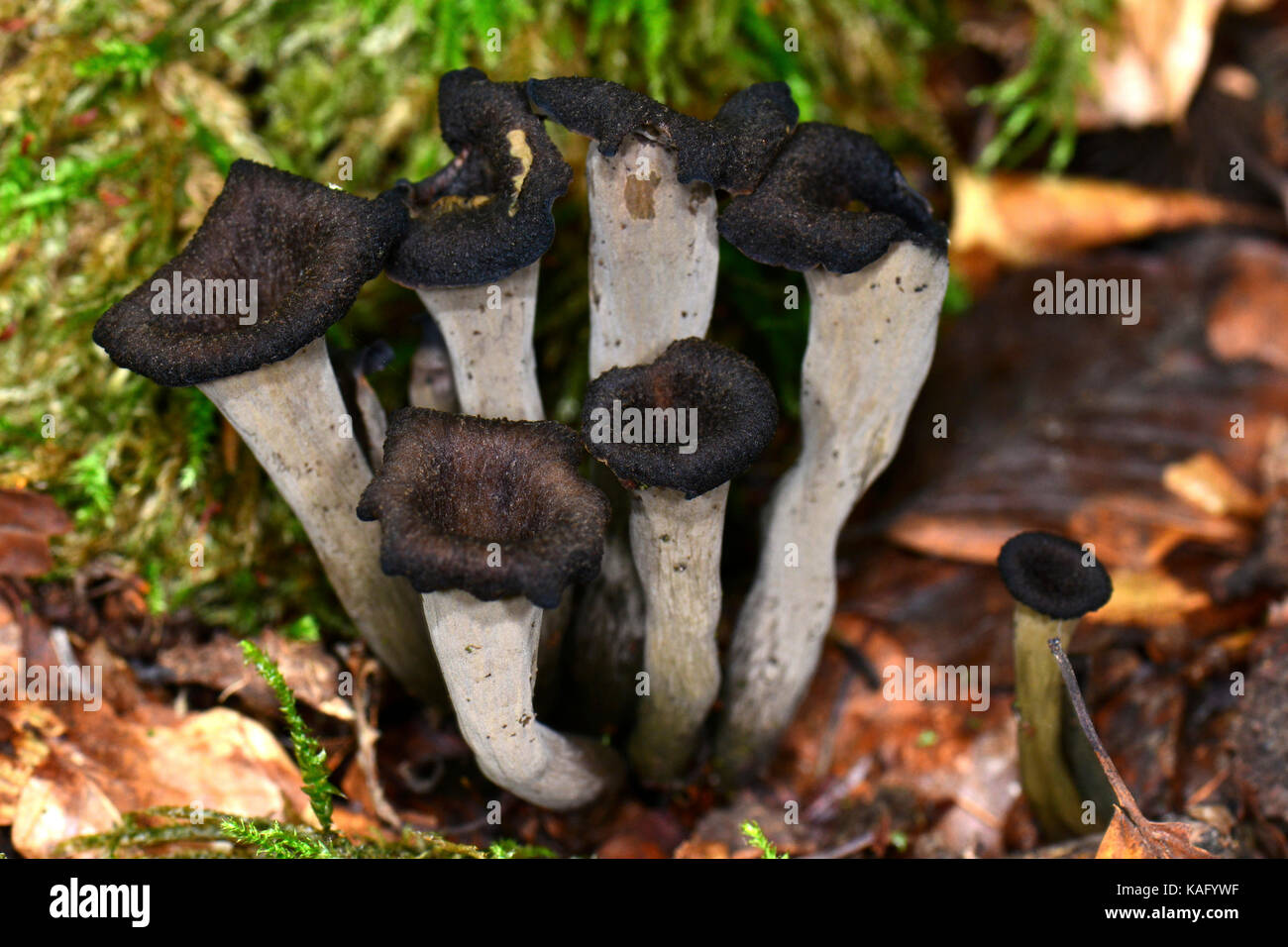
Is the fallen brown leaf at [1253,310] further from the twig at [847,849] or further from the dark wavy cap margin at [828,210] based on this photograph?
the twig at [847,849]

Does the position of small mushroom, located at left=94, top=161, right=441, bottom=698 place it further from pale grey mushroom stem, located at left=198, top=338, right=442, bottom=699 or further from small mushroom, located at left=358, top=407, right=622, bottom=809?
small mushroom, located at left=358, top=407, right=622, bottom=809

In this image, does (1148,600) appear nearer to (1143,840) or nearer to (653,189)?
(1143,840)

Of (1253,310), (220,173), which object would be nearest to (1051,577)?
(1253,310)

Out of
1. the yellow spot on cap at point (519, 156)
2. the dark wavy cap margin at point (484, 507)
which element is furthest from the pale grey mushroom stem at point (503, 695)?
the yellow spot on cap at point (519, 156)

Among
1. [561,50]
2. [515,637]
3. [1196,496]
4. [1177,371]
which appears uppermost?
[561,50]
